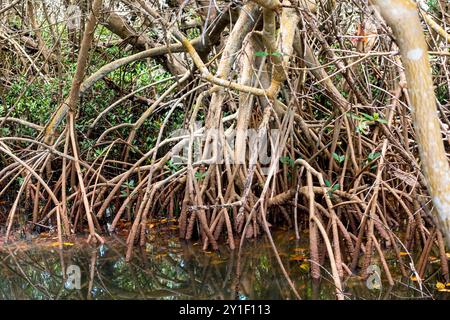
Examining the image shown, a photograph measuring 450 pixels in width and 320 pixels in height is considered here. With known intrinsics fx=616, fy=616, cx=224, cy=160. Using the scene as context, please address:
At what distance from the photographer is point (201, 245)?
495cm

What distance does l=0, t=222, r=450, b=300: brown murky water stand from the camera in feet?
12.7

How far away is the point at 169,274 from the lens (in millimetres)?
4418

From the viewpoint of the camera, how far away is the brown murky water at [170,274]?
153 inches

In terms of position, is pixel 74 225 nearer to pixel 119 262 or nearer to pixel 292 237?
pixel 119 262

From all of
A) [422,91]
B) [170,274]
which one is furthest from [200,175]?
[422,91]

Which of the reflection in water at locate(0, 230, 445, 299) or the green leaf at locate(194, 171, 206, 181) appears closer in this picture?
the reflection in water at locate(0, 230, 445, 299)

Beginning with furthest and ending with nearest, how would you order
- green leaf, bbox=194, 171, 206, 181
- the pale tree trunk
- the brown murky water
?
green leaf, bbox=194, 171, 206, 181 < the brown murky water < the pale tree trunk

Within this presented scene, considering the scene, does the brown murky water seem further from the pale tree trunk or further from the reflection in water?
the pale tree trunk

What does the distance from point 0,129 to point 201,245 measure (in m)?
3.19

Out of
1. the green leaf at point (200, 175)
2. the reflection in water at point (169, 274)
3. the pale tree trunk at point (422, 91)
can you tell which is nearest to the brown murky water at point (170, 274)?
the reflection in water at point (169, 274)

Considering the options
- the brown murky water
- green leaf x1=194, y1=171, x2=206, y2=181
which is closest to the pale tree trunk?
the brown murky water

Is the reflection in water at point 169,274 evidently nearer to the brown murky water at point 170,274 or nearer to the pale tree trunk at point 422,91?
the brown murky water at point 170,274

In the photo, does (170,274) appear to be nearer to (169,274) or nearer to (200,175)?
(169,274)
